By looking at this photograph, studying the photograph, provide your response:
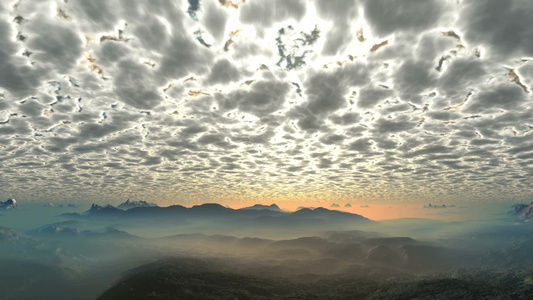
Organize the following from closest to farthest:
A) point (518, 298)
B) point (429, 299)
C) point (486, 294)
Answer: point (518, 298) < point (486, 294) < point (429, 299)

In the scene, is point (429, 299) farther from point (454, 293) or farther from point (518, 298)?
point (518, 298)

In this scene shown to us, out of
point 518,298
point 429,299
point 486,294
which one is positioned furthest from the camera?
point 429,299

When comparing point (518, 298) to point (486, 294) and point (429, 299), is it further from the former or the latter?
point (429, 299)

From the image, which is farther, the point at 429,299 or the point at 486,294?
the point at 429,299

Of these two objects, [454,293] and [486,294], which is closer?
[486,294]

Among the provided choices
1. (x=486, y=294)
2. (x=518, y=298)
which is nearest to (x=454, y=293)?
(x=486, y=294)

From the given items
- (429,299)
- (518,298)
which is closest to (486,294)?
(518,298)

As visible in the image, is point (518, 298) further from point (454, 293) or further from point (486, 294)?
point (454, 293)

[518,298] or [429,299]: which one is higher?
[518,298]
